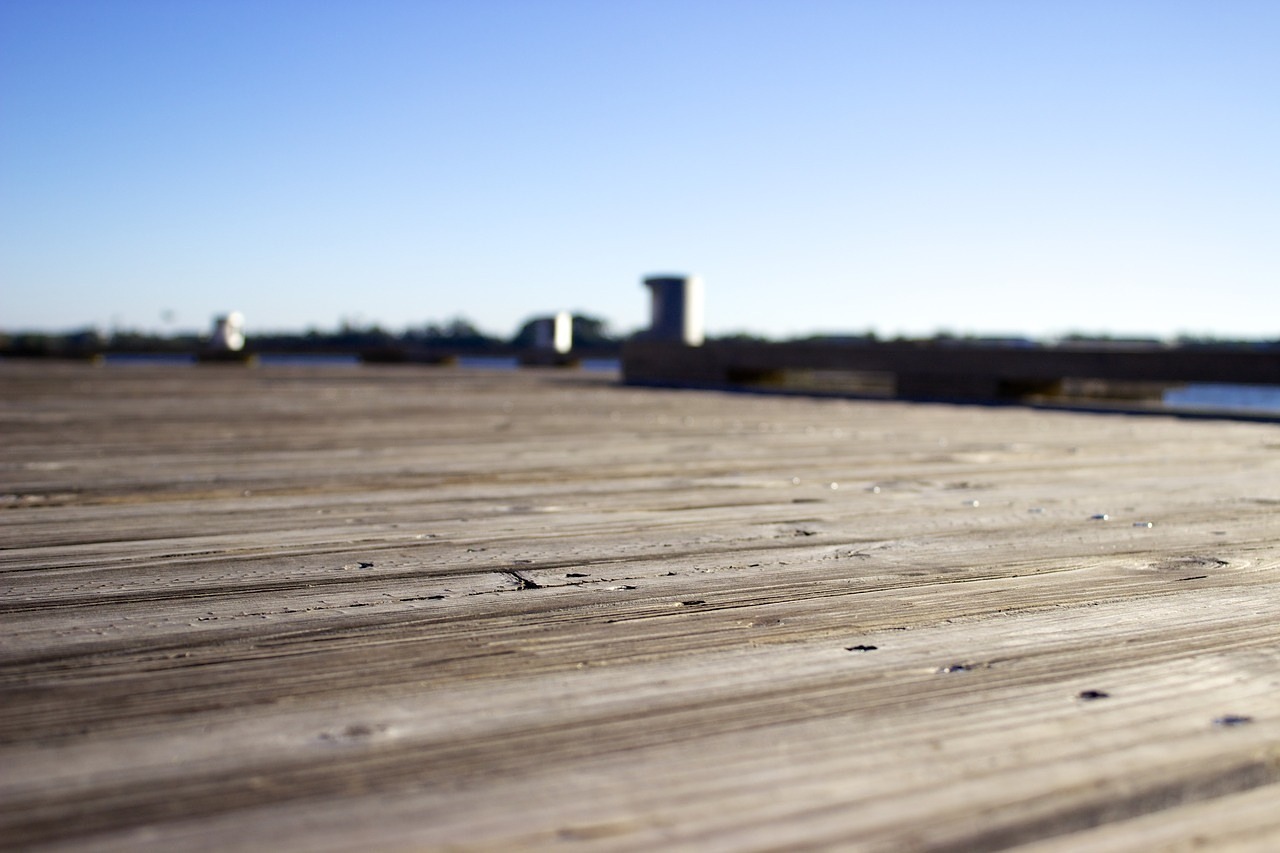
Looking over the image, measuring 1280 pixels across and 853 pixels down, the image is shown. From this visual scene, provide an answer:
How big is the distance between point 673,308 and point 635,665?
29.3ft

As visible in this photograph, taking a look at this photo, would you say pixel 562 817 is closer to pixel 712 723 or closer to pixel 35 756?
pixel 712 723

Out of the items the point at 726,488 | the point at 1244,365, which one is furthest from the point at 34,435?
the point at 1244,365

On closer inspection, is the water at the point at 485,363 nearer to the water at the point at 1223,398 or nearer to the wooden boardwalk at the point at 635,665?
the water at the point at 1223,398

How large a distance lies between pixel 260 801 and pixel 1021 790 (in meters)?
0.59

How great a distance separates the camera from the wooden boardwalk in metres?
0.80

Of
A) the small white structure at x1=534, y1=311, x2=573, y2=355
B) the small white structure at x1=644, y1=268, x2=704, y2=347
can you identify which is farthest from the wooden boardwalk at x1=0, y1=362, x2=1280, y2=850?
the small white structure at x1=534, y1=311, x2=573, y2=355

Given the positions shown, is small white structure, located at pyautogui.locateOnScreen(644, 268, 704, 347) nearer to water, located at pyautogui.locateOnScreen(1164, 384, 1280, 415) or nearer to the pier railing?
the pier railing

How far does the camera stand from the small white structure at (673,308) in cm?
997

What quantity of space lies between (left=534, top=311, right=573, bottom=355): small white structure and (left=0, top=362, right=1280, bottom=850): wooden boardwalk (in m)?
14.2

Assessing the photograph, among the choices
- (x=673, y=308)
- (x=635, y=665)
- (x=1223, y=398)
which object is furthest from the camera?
(x=673, y=308)

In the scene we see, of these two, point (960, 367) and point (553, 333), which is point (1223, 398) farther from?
point (553, 333)

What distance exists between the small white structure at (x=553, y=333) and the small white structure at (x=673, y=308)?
6.48 m

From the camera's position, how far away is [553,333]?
55.3 ft

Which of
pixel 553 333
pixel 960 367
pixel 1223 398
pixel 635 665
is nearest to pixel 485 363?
pixel 553 333
